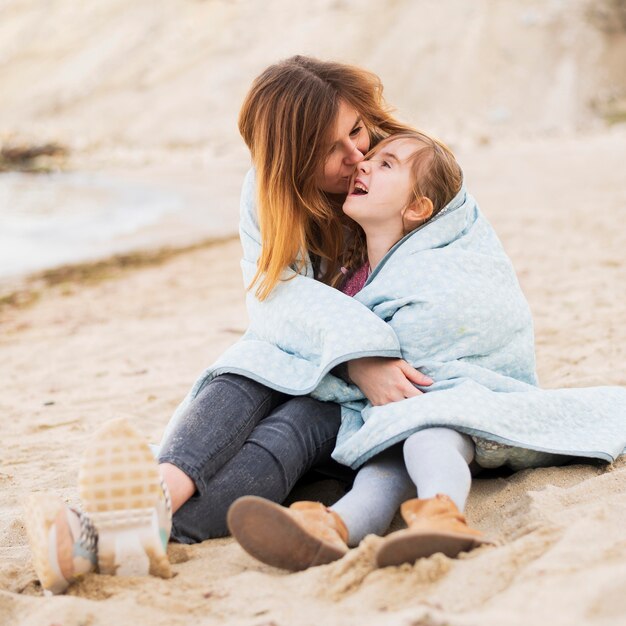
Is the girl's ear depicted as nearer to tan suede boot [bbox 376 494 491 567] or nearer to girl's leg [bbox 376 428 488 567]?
girl's leg [bbox 376 428 488 567]

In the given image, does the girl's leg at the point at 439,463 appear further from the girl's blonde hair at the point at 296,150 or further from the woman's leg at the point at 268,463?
the girl's blonde hair at the point at 296,150

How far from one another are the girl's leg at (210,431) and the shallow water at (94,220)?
20.4ft

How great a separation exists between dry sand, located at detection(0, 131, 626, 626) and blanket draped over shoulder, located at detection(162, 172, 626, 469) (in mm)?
161

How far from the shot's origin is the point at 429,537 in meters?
1.81

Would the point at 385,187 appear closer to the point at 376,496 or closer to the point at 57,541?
the point at 376,496

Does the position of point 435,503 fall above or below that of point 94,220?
below

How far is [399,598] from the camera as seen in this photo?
67.9 inches

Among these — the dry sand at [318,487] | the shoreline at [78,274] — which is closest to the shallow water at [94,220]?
the shoreline at [78,274]

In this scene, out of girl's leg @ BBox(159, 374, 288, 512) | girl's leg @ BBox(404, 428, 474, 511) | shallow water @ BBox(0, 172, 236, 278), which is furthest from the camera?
shallow water @ BBox(0, 172, 236, 278)

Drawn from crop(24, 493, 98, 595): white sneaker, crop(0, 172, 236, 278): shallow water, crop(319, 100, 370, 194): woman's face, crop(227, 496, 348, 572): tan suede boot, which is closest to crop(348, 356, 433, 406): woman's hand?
crop(227, 496, 348, 572): tan suede boot

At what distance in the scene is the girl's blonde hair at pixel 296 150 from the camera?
2773 millimetres

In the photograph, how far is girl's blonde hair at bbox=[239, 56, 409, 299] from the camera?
2.77m

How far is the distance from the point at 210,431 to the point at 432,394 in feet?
1.99

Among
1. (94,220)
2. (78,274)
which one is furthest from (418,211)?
(94,220)
